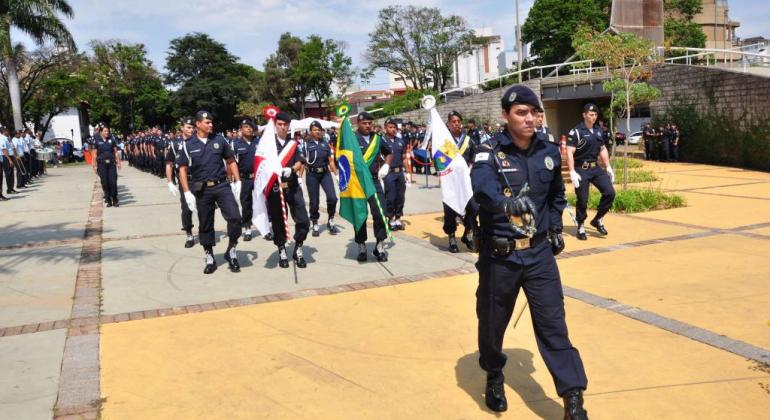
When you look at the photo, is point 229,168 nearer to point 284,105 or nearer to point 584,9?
point 584,9

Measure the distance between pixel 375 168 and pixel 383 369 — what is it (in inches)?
181

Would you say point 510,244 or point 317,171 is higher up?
point 317,171

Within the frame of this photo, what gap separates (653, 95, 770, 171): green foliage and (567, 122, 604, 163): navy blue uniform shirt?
13.6 meters

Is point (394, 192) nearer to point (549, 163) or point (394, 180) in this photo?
point (394, 180)

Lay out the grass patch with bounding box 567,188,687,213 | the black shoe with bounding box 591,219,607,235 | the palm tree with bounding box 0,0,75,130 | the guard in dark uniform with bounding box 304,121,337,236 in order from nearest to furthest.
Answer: the black shoe with bounding box 591,219,607,235, the guard in dark uniform with bounding box 304,121,337,236, the grass patch with bounding box 567,188,687,213, the palm tree with bounding box 0,0,75,130

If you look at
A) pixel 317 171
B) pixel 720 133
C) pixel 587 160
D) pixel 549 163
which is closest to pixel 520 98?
pixel 549 163

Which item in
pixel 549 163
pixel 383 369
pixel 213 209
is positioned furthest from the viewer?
pixel 213 209

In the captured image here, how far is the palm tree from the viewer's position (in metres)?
30.2

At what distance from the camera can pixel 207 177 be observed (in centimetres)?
792

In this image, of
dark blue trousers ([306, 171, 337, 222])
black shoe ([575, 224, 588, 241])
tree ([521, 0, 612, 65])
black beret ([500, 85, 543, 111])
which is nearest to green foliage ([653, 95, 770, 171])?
black shoe ([575, 224, 588, 241])

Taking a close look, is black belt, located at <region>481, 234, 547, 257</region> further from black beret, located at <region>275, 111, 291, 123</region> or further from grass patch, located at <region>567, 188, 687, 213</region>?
grass patch, located at <region>567, 188, 687, 213</region>

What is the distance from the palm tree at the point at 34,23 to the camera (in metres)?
30.2

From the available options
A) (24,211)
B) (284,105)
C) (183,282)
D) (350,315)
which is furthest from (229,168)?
(284,105)

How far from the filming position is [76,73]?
163 feet
